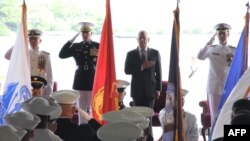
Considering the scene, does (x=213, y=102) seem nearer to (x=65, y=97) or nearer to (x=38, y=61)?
(x=38, y=61)

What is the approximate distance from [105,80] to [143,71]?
1.18 metres

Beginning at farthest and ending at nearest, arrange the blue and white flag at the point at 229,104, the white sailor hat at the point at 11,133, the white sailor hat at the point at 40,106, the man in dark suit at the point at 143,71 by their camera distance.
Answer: the man in dark suit at the point at 143,71 < the blue and white flag at the point at 229,104 < the white sailor hat at the point at 40,106 < the white sailor hat at the point at 11,133

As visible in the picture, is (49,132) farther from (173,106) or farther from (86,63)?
(86,63)

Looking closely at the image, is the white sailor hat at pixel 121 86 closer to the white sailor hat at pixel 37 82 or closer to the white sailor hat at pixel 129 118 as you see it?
the white sailor hat at pixel 37 82

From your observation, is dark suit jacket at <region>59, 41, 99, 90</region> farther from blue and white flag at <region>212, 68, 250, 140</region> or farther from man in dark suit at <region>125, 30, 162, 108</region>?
blue and white flag at <region>212, 68, 250, 140</region>

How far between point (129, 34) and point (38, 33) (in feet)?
8.51

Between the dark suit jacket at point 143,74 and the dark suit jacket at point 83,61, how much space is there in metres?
0.42

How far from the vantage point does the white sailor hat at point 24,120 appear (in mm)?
3258

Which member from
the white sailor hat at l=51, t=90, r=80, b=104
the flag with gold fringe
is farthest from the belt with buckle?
the white sailor hat at l=51, t=90, r=80, b=104

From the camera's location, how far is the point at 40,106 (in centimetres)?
354

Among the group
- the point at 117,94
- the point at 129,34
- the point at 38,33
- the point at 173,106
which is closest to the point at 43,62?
the point at 38,33

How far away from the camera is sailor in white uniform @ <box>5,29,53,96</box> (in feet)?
20.9

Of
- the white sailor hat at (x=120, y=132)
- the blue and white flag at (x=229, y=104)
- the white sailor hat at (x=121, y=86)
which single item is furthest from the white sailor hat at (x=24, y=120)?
the white sailor hat at (x=121, y=86)

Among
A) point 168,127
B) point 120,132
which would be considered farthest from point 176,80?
point 120,132
